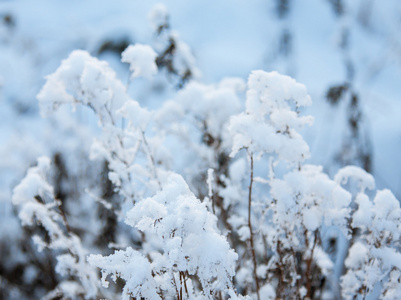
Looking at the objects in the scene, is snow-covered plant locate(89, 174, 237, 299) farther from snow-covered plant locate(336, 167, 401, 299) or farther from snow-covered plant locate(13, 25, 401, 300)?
snow-covered plant locate(336, 167, 401, 299)

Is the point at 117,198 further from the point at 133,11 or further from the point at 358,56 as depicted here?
the point at 133,11

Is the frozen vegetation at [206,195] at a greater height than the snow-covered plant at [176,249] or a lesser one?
greater

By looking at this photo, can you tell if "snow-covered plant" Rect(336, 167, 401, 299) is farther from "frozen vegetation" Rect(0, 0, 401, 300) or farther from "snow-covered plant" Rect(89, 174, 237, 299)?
"snow-covered plant" Rect(89, 174, 237, 299)

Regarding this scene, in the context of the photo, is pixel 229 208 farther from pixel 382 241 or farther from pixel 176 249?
pixel 176 249

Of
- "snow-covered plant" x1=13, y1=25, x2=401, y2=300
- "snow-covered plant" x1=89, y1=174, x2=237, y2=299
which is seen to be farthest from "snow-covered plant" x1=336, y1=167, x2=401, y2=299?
"snow-covered plant" x1=89, y1=174, x2=237, y2=299

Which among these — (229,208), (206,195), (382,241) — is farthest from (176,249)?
(206,195)

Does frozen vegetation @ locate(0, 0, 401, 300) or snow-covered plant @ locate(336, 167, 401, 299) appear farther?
snow-covered plant @ locate(336, 167, 401, 299)

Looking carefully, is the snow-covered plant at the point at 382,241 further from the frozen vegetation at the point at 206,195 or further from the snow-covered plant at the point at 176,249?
the snow-covered plant at the point at 176,249

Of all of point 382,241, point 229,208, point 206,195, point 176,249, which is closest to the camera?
point 176,249

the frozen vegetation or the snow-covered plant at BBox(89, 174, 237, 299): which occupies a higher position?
the frozen vegetation

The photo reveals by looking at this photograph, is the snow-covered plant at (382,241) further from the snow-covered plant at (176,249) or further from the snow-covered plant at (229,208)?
the snow-covered plant at (176,249)

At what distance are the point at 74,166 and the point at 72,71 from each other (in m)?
3.17

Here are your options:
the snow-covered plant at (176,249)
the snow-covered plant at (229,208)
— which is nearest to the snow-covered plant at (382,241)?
the snow-covered plant at (229,208)

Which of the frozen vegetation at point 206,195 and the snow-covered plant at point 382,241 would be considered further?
the snow-covered plant at point 382,241
